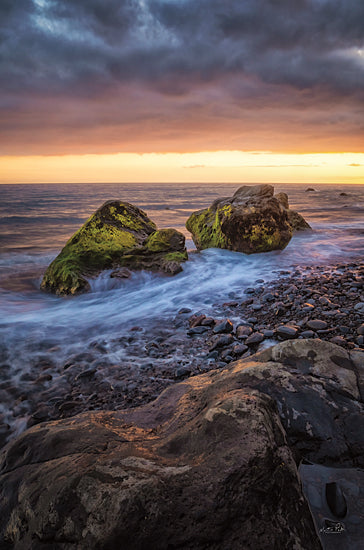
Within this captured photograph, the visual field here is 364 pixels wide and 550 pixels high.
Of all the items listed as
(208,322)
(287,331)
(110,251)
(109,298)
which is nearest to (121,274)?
(110,251)

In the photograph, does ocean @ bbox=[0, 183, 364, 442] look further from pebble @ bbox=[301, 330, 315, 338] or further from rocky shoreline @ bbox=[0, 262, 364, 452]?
pebble @ bbox=[301, 330, 315, 338]

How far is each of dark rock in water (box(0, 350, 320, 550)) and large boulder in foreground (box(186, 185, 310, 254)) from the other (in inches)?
362

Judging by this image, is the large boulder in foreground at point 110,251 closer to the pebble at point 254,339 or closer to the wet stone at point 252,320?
the wet stone at point 252,320

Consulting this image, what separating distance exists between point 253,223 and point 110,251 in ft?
16.3

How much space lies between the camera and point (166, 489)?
4.95ft

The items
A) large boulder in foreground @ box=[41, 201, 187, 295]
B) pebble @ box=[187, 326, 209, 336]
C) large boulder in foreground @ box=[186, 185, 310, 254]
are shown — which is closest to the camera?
pebble @ box=[187, 326, 209, 336]

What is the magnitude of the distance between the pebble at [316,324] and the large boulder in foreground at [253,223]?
21.1 ft

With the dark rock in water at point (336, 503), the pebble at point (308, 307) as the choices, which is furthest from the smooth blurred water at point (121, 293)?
the dark rock in water at point (336, 503)

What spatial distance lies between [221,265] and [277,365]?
293 inches

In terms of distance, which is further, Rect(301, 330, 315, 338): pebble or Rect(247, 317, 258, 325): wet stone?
Rect(247, 317, 258, 325): wet stone

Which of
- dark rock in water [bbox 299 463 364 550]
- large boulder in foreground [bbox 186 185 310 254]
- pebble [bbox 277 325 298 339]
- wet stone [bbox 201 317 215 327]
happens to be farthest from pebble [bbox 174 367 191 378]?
large boulder in foreground [bbox 186 185 310 254]

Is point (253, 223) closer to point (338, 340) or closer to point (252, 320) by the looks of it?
point (252, 320)

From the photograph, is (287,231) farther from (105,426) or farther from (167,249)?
(105,426)

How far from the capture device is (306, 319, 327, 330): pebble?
4496mm
